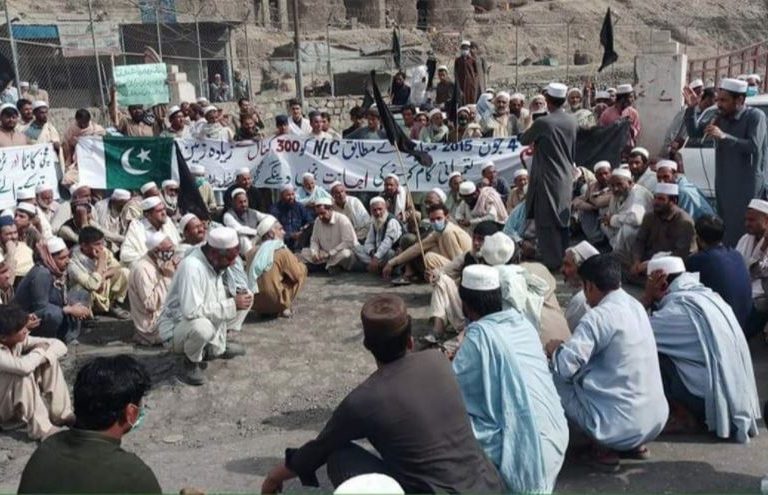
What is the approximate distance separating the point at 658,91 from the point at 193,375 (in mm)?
9029

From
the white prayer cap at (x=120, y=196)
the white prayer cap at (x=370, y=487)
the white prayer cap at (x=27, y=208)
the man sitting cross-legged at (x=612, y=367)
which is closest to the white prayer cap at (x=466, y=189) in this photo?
the white prayer cap at (x=120, y=196)

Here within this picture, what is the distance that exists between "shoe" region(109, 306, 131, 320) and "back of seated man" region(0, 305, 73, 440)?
212 cm

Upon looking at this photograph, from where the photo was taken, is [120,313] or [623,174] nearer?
[120,313]

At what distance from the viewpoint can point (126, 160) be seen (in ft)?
34.3

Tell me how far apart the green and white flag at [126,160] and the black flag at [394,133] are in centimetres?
302

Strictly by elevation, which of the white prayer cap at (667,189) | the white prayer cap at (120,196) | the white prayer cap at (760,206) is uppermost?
the white prayer cap at (760,206)

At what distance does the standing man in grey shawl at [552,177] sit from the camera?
321 inches

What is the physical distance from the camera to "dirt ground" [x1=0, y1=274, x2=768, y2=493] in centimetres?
460

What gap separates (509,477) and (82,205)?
6.25 metres

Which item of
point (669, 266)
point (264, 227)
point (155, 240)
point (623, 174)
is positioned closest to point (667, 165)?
point (623, 174)

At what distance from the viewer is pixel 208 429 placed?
579cm

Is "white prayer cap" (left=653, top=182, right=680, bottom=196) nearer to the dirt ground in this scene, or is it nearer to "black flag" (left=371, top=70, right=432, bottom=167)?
the dirt ground

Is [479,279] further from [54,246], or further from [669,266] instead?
[54,246]

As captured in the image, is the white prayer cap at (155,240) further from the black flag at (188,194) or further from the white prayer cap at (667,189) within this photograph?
the white prayer cap at (667,189)
